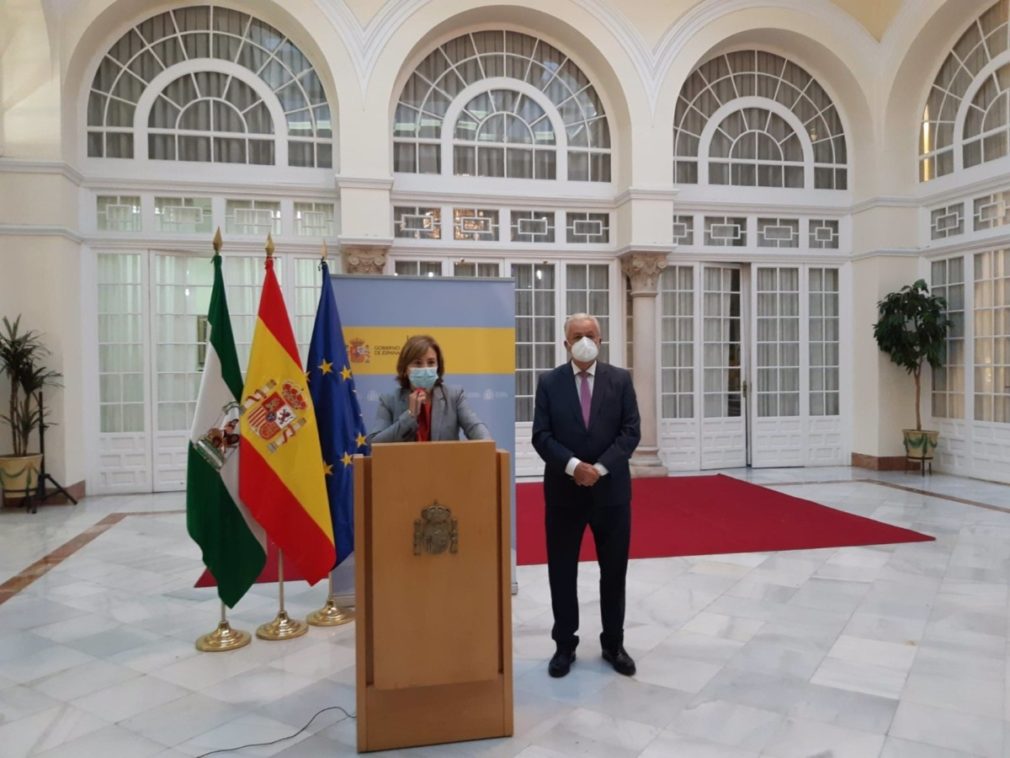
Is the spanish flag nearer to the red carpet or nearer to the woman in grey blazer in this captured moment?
the woman in grey blazer

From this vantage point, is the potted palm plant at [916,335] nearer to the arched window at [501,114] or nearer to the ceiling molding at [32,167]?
the arched window at [501,114]

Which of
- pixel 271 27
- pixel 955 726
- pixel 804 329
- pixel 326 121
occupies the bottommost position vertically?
pixel 955 726

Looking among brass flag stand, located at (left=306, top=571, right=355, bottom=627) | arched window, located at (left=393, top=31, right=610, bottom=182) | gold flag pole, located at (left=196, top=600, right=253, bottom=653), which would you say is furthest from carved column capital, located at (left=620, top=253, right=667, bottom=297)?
gold flag pole, located at (left=196, top=600, right=253, bottom=653)

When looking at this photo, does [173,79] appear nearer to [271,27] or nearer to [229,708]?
[271,27]

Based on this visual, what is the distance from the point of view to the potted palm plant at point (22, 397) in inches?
257

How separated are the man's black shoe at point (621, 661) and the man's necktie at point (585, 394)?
1.10 meters

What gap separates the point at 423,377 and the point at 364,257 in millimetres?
4768

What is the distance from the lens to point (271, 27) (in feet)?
25.3

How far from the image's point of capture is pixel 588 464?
3.04 meters

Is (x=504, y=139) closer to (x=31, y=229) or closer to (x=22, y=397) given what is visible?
(x=31, y=229)

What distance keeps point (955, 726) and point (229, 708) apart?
2.91m

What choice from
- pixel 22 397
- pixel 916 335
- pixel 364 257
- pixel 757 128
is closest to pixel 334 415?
pixel 364 257

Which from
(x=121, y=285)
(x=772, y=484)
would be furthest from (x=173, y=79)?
(x=772, y=484)

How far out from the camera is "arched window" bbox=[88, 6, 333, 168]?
7.48 metres
